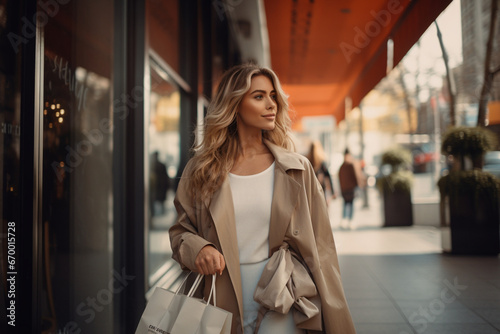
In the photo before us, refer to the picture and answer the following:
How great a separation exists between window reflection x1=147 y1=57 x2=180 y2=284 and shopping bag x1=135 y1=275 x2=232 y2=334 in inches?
106

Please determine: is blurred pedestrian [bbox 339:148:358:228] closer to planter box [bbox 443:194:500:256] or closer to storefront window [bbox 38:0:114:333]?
planter box [bbox 443:194:500:256]

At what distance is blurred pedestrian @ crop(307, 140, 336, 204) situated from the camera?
28.0 feet

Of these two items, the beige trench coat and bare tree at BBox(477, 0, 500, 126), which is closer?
the beige trench coat

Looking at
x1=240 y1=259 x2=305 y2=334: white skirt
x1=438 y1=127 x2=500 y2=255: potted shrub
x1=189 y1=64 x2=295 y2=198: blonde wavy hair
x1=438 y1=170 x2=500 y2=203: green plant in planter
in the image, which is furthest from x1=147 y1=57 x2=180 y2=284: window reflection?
x1=438 y1=170 x2=500 y2=203: green plant in planter

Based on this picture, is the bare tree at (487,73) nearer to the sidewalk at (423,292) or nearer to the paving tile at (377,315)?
the sidewalk at (423,292)

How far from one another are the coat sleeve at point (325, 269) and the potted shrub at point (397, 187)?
9316 mm

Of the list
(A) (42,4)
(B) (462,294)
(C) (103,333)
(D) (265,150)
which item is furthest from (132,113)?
(B) (462,294)

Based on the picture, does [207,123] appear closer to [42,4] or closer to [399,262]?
[42,4]

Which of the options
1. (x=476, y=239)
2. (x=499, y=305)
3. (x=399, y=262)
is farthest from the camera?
(x=399, y=262)

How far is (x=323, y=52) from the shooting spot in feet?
38.3

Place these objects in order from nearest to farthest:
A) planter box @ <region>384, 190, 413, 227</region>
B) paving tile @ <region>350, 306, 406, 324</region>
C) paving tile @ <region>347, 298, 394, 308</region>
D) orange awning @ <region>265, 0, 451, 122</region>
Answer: paving tile @ <region>350, 306, 406, 324</region>
paving tile @ <region>347, 298, 394, 308</region>
orange awning @ <region>265, 0, 451, 122</region>
planter box @ <region>384, 190, 413, 227</region>

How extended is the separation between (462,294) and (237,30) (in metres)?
8.08

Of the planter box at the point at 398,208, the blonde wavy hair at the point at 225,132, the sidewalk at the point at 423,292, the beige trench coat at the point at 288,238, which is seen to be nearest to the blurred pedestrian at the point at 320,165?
the planter box at the point at 398,208

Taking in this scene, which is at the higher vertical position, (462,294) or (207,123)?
(207,123)
